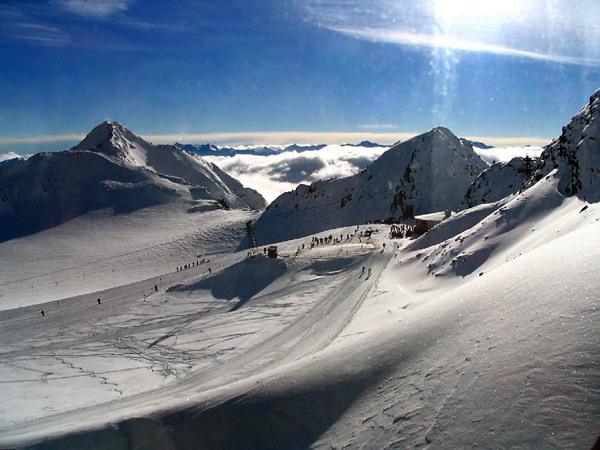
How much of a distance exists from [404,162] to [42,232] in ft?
212

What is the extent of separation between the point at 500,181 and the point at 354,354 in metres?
54.2

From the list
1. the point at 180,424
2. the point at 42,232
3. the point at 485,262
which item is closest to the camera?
the point at 180,424

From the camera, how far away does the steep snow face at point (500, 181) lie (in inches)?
2176

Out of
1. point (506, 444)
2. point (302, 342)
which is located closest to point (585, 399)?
point (506, 444)

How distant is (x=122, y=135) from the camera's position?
144500mm

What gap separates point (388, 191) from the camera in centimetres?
8238

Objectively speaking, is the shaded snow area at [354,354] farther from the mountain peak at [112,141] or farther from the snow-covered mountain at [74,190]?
the mountain peak at [112,141]

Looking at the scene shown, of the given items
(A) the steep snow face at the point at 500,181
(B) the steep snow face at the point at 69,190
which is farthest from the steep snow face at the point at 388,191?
(B) the steep snow face at the point at 69,190

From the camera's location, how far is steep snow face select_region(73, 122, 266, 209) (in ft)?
434

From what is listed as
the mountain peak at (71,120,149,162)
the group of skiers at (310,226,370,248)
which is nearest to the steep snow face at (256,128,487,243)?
the group of skiers at (310,226,370,248)

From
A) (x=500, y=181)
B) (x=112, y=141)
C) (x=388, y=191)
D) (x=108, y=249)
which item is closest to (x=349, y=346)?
(x=500, y=181)

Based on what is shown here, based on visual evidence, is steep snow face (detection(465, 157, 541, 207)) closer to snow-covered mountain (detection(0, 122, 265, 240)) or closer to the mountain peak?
snow-covered mountain (detection(0, 122, 265, 240))

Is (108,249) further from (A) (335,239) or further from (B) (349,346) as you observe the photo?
(B) (349,346)

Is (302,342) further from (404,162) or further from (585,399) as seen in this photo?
(404,162)
